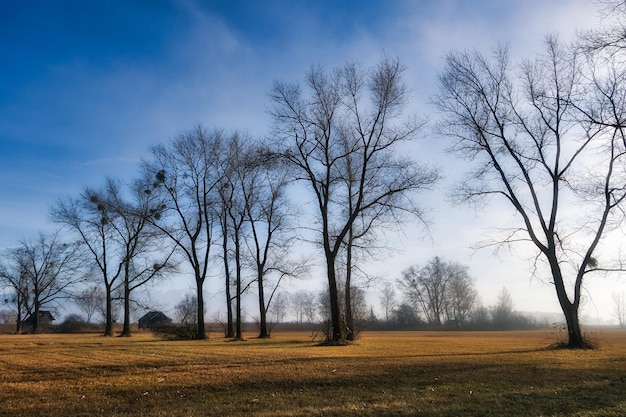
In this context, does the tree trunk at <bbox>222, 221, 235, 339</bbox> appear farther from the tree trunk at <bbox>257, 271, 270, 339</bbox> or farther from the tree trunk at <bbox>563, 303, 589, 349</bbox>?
the tree trunk at <bbox>563, 303, 589, 349</bbox>

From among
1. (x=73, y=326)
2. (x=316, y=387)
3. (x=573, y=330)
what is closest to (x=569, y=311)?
(x=573, y=330)

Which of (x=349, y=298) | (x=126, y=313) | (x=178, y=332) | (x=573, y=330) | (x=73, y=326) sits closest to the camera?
(x=573, y=330)

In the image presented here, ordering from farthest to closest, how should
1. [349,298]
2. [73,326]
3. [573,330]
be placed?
[73,326], [349,298], [573,330]

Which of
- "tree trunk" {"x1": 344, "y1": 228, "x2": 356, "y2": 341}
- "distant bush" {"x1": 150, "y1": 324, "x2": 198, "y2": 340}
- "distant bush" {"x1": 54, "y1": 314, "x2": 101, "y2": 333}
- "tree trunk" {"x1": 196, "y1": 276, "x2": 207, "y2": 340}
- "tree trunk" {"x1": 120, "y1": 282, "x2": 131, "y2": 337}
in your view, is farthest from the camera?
"distant bush" {"x1": 54, "y1": 314, "x2": 101, "y2": 333}

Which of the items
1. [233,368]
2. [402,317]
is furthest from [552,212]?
[402,317]

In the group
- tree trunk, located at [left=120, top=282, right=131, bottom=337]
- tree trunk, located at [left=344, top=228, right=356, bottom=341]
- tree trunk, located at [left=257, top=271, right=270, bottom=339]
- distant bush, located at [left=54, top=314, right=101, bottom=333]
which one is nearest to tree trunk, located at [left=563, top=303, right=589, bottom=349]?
tree trunk, located at [left=344, top=228, right=356, bottom=341]

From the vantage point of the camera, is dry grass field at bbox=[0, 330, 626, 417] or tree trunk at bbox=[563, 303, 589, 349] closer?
dry grass field at bbox=[0, 330, 626, 417]

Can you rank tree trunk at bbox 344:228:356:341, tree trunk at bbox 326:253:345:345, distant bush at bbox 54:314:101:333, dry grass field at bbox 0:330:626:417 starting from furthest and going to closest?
distant bush at bbox 54:314:101:333 < tree trunk at bbox 344:228:356:341 < tree trunk at bbox 326:253:345:345 < dry grass field at bbox 0:330:626:417

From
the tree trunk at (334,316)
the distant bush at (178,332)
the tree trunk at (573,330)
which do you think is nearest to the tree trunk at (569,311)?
the tree trunk at (573,330)

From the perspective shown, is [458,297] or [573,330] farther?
[458,297]

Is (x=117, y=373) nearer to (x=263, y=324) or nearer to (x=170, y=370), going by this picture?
(x=170, y=370)

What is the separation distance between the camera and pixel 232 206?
32.0 m

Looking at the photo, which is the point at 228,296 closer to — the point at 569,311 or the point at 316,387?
the point at 569,311

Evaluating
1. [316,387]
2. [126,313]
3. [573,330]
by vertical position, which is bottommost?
[316,387]
